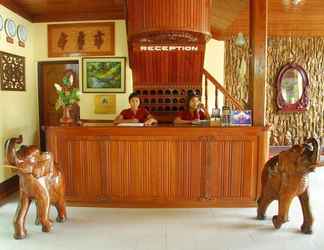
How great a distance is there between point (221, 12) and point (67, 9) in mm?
2501

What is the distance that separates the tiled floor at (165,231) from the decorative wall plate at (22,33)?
2.64 metres

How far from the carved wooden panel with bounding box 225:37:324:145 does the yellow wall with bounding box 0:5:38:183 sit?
3613 millimetres

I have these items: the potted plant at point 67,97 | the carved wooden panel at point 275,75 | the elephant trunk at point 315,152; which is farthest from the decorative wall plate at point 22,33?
the elephant trunk at point 315,152


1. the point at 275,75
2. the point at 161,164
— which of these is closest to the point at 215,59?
the point at 275,75

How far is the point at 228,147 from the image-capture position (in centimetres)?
336

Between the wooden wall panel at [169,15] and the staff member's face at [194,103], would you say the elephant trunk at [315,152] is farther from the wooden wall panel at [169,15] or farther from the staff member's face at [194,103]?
the staff member's face at [194,103]

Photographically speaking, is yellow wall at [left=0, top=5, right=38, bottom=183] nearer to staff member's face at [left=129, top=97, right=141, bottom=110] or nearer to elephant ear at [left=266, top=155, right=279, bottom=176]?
staff member's face at [left=129, top=97, right=141, bottom=110]

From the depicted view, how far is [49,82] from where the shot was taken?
17.3 ft

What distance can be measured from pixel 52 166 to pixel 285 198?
2175mm

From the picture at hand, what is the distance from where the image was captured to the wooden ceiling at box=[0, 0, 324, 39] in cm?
457

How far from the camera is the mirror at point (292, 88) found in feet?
20.8

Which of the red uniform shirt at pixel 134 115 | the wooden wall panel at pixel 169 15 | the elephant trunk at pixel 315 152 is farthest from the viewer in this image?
the red uniform shirt at pixel 134 115

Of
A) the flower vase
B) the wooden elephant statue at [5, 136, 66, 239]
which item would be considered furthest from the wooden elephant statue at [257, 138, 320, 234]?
the flower vase

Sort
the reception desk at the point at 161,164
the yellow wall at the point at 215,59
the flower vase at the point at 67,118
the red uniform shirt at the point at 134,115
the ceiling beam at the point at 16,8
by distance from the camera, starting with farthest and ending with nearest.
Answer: the yellow wall at the point at 215,59
the ceiling beam at the point at 16,8
the red uniform shirt at the point at 134,115
the flower vase at the point at 67,118
the reception desk at the point at 161,164
